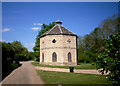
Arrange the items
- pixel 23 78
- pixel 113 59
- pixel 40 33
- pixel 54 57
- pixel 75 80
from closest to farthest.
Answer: pixel 113 59 → pixel 75 80 → pixel 23 78 → pixel 54 57 → pixel 40 33

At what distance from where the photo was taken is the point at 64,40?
30.8 metres

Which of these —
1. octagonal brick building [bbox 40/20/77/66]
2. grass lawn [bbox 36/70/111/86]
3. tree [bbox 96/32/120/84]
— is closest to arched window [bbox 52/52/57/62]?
octagonal brick building [bbox 40/20/77/66]

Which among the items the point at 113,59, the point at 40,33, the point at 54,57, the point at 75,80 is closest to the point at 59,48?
the point at 54,57

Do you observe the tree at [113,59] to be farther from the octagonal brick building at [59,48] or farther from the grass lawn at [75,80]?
the octagonal brick building at [59,48]

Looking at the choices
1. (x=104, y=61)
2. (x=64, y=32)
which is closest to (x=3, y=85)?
(x=104, y=61)

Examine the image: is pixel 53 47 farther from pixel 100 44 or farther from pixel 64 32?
pixel 100 44

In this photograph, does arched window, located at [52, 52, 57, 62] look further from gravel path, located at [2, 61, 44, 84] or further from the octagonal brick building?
gravel path, located at [2, 61, 44, 84]

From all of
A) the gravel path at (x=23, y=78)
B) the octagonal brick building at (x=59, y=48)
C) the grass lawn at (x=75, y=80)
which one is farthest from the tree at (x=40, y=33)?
the grass lawn at (x=75, y=80)

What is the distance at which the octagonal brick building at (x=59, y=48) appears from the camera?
30094 millimetres

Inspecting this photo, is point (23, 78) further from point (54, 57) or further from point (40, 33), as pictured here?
point (40, 33)

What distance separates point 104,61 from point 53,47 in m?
21.8

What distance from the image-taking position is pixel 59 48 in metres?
30.2

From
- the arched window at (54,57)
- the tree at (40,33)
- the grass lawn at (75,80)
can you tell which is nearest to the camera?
the grass lawn at (75,80)

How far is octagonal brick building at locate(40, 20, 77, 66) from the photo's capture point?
98.7 ft
